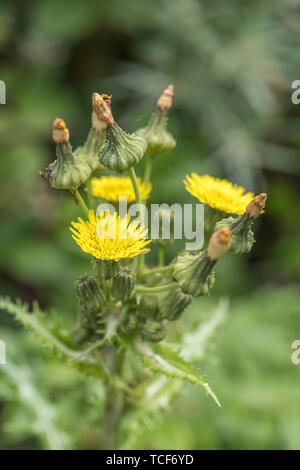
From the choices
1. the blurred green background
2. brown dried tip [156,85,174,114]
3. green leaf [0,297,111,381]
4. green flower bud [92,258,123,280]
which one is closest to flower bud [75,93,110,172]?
brown dried tip [156,85,174,114]

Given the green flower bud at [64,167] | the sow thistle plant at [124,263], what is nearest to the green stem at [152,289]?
the sow thistle plant at [124,263]

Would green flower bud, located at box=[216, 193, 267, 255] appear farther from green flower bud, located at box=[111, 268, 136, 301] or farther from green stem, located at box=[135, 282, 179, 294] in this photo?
green flower bud, located at box=[111, 268, 136, 301]

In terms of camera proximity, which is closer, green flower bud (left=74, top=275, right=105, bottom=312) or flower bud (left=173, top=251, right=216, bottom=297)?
flower bud (left=173, top=251, right=216, bottom=297)

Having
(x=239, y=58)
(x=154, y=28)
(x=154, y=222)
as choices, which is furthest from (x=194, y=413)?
(x=154, y=28)

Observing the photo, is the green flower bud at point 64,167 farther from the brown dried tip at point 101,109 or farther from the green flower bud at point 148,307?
the green flower bud at point 148,307
